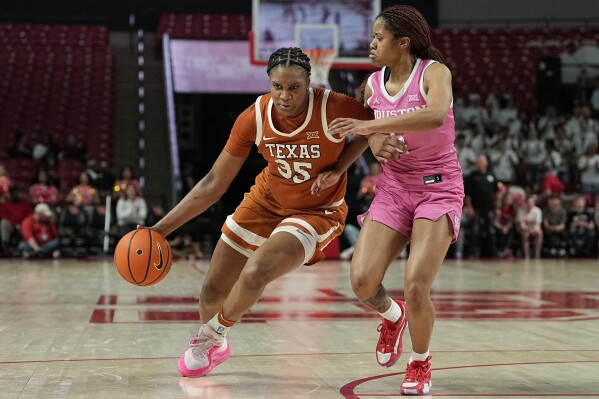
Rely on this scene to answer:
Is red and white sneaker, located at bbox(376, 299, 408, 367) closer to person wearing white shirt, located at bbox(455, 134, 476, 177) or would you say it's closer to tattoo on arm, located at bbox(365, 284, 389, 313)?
tattoo on arm, located at bbox(365, 284, 389, 313)

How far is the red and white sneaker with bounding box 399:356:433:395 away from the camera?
4.41 m

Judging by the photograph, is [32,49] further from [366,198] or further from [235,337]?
[235,337]

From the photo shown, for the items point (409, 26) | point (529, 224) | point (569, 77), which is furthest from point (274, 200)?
point (569, 77)

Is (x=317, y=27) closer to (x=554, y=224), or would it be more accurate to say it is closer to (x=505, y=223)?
(x=505, y=223)

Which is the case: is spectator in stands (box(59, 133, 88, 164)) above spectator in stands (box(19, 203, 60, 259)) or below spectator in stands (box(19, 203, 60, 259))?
above

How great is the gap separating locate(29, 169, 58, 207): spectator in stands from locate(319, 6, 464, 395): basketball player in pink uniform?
12.3 metres

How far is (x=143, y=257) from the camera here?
4922 mm

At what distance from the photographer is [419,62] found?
4715 millimetres

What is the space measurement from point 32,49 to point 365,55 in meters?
11.3

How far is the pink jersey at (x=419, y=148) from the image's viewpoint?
462 centimetres

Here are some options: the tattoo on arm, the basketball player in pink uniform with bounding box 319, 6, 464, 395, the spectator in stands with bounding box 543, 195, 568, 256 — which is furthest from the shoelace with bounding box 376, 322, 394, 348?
the spectator in stands with bounding box 543, 195, 568, 256

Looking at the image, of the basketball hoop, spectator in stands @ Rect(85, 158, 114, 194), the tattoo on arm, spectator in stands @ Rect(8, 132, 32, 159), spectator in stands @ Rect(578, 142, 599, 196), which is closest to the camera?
the tattoo on arm

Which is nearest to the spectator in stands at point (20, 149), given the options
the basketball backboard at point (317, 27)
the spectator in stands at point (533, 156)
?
the basketball backboard at point (317, 27)

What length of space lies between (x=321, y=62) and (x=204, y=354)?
1105cm
